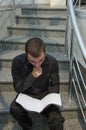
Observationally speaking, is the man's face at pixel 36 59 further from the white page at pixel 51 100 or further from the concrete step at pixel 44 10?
the concrete step at pixel 44 10

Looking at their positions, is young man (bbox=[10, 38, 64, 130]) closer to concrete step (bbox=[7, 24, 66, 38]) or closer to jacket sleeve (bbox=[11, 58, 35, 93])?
jacket sleeve (bbox=[11, 58, 35, 93])

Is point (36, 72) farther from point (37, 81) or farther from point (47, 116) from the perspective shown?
point (47, 116)

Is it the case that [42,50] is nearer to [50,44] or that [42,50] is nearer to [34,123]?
[34,123]

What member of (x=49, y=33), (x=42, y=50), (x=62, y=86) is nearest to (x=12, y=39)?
(x=49, y=33)

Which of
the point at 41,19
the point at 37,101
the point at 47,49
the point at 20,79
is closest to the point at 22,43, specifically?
the point at 47,49

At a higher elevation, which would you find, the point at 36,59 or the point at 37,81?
the point at 36,59

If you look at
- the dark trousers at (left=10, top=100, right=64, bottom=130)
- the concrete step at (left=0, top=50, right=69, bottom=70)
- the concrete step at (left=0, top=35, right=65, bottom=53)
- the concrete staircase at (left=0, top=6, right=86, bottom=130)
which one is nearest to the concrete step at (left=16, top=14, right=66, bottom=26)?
the concrete staircase at (left=0, top=6, right=86, bottom=130)

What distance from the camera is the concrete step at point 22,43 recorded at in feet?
11.4

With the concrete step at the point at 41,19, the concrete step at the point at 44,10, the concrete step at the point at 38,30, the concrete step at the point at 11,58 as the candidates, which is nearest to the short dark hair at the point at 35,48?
the concrete step at the point at 11,58

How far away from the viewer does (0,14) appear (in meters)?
3.62

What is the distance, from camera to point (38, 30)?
381 cm

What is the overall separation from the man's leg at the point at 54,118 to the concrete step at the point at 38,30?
1.69 meters

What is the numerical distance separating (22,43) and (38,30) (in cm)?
41

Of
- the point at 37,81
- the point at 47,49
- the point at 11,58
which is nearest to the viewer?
the point at 37,81
